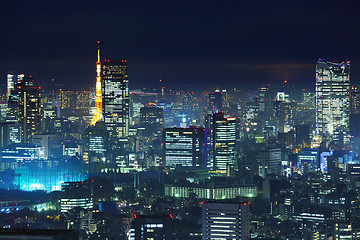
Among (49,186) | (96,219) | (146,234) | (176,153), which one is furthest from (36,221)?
(176,153)

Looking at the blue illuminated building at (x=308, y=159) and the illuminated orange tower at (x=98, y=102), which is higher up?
the illuminated orange tower at (x=98, y=102)

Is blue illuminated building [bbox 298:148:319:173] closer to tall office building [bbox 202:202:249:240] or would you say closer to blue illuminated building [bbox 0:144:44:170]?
blue illuminated building [bbox 0:144:44:170]

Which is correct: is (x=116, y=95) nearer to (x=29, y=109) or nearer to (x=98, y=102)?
(x=98, y=102)

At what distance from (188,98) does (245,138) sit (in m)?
1.86

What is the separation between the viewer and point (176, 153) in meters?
20.9

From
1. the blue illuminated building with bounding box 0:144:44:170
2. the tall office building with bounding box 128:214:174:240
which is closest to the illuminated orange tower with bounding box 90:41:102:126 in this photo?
the blue illuminated building with bounding box 0:144:44:170

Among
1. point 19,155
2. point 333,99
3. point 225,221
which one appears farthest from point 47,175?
point 333,99

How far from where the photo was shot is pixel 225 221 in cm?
987

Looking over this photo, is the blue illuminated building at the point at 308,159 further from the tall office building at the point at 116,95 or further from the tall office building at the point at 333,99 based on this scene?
the tall office building at the point at 116,95

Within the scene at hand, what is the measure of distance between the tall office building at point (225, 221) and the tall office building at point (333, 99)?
13.3 metres

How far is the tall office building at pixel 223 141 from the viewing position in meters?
20.0

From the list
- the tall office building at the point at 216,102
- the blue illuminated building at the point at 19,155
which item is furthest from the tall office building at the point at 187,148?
the blue illuminated building at the point at 19,155

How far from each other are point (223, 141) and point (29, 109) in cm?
583

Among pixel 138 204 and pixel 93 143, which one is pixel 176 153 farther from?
pixel 138 204
